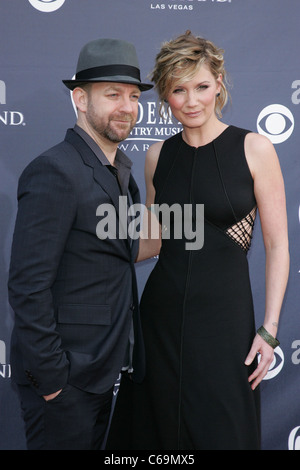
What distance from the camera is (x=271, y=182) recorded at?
194 centimetres

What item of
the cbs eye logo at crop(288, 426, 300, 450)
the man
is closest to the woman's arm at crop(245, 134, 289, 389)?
the man

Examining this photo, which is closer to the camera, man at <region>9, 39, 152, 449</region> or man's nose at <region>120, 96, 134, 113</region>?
man at <region>9, 39, 152, 449</region>

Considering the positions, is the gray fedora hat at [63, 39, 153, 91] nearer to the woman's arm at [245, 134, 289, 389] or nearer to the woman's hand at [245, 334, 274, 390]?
the woman's arm at [245, 134, 289, 389]

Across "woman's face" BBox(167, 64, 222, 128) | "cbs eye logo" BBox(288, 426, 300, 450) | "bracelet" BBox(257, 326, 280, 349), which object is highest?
"woman's face" BBox(167, 64, 222, 128)

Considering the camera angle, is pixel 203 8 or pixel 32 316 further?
pixel 203 8

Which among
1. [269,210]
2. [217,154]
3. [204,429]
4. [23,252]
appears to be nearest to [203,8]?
[217,154]

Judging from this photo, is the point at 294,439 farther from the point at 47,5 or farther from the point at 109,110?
the point at 47,5

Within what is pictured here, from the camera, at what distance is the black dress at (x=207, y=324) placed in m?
1.90

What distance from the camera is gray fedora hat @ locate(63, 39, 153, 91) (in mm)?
1825

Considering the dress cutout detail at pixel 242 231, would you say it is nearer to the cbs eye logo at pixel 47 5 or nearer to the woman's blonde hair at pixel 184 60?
the woman's blonde hair at pixel 184 60

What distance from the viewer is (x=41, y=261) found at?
1616mm

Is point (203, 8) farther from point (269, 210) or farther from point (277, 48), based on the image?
point (269, 210)

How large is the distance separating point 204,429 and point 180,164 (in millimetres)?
996

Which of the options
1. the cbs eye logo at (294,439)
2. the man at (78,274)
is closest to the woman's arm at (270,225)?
the man at (78,274)
